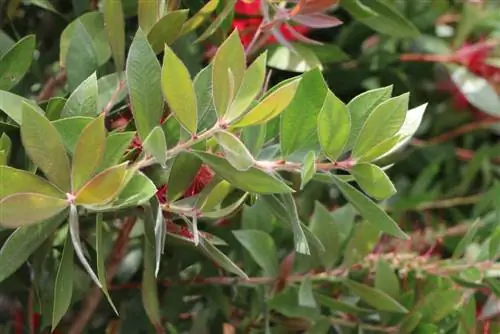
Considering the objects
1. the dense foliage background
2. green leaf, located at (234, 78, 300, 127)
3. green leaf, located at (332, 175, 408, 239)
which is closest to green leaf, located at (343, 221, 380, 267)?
the dense foliage background

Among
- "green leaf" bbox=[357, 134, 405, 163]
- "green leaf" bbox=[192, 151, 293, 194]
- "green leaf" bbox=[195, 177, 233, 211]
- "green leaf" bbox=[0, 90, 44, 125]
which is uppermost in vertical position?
"green leaf" bbox=[0, 90, 44, 125]

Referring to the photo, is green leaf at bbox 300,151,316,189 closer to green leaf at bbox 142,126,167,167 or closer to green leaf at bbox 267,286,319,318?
green leaf at bbox 142,126,167,167

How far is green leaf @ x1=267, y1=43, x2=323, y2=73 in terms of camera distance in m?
0.58

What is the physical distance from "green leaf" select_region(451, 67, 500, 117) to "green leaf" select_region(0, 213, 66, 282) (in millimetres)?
490

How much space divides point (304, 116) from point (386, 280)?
0.62ft

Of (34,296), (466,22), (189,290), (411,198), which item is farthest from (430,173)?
(34,296)

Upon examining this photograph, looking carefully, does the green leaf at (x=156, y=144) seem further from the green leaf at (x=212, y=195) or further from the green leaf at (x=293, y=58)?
the green leaf at (x=293, y=58)

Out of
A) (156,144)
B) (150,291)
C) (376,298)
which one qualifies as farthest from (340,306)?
(156,144)

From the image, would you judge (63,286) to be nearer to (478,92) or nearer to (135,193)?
(135,193)

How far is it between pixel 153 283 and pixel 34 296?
0.28 feet

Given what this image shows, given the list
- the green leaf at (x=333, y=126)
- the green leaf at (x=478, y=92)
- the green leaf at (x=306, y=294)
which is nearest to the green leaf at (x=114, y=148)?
the green leaf at (x=333, y=126)

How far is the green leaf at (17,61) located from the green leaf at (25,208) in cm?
12

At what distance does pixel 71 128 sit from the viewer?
0.41 meters

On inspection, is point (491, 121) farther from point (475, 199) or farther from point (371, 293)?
point (371, 293)
